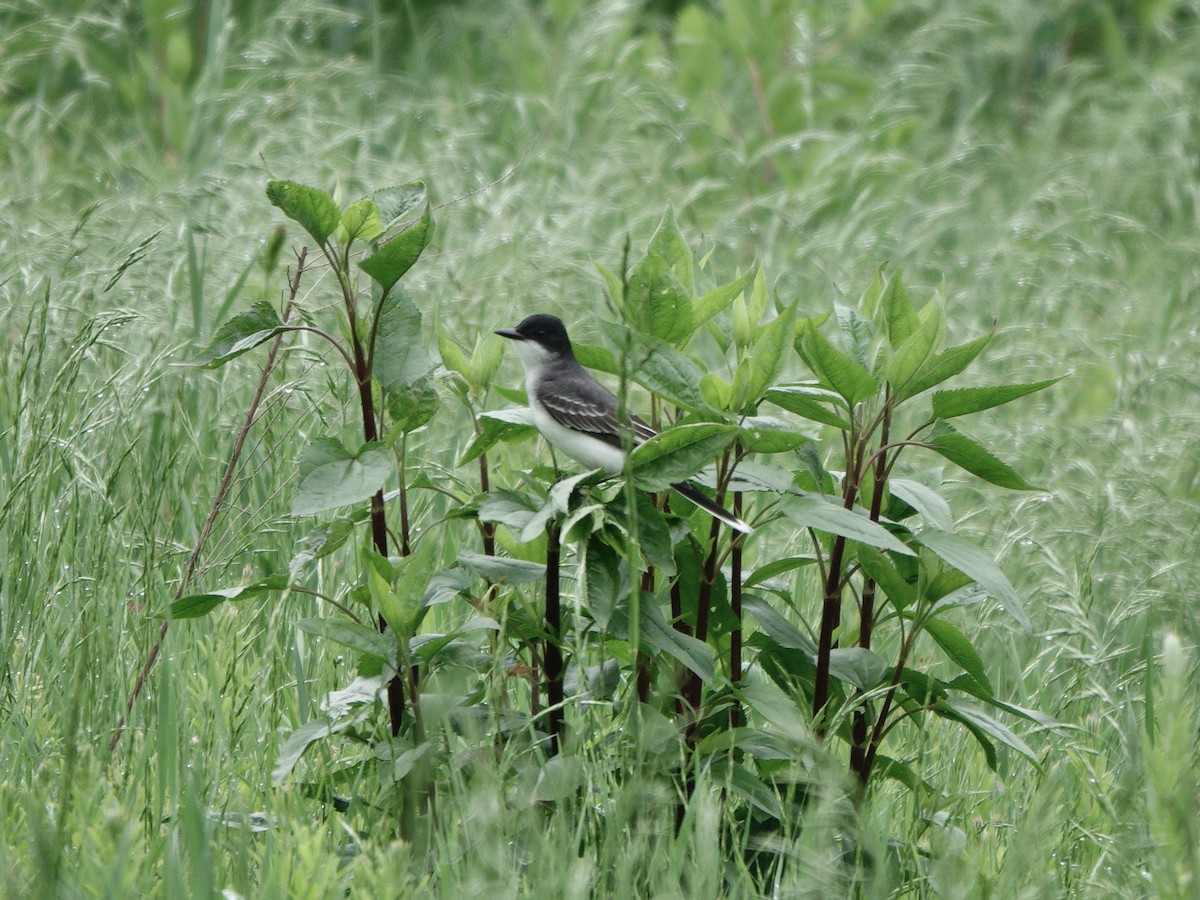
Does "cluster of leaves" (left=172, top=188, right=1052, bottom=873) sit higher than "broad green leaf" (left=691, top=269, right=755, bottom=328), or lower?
lower

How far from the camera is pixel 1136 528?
4.48 metres

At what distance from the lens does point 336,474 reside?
2.49m

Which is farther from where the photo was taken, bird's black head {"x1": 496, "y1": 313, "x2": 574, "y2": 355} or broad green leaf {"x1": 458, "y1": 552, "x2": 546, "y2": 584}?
bird's black head {"x1": 496, "y1": 313, "x2": 574, "y2": 355}

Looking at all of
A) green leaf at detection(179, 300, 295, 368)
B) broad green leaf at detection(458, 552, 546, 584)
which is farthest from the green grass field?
green leaf at detection(179, 300, 295, 368)

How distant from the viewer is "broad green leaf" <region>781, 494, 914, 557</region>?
7.91 feet

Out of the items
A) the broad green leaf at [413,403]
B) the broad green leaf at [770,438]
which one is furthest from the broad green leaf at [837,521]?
the broad green leaf at [413,403]

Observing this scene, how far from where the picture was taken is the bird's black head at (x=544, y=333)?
4008 millimetres

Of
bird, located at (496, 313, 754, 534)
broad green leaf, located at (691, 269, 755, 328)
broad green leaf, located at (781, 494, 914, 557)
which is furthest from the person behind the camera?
bird, located at (496, 313, 754, 534)

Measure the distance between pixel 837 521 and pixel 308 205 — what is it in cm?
107

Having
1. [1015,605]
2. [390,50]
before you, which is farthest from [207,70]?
[1015,605]

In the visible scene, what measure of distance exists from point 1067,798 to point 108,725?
2092 millimetres

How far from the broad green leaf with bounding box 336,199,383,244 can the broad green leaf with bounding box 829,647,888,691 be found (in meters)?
1.20

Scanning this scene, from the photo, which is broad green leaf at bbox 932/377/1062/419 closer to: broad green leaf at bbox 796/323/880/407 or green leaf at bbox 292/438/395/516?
broad green leaf at bbox 796/323/880/407

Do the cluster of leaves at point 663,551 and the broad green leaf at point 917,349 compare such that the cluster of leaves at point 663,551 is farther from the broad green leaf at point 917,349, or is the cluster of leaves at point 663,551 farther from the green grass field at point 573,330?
the green grass field at point 573,330
